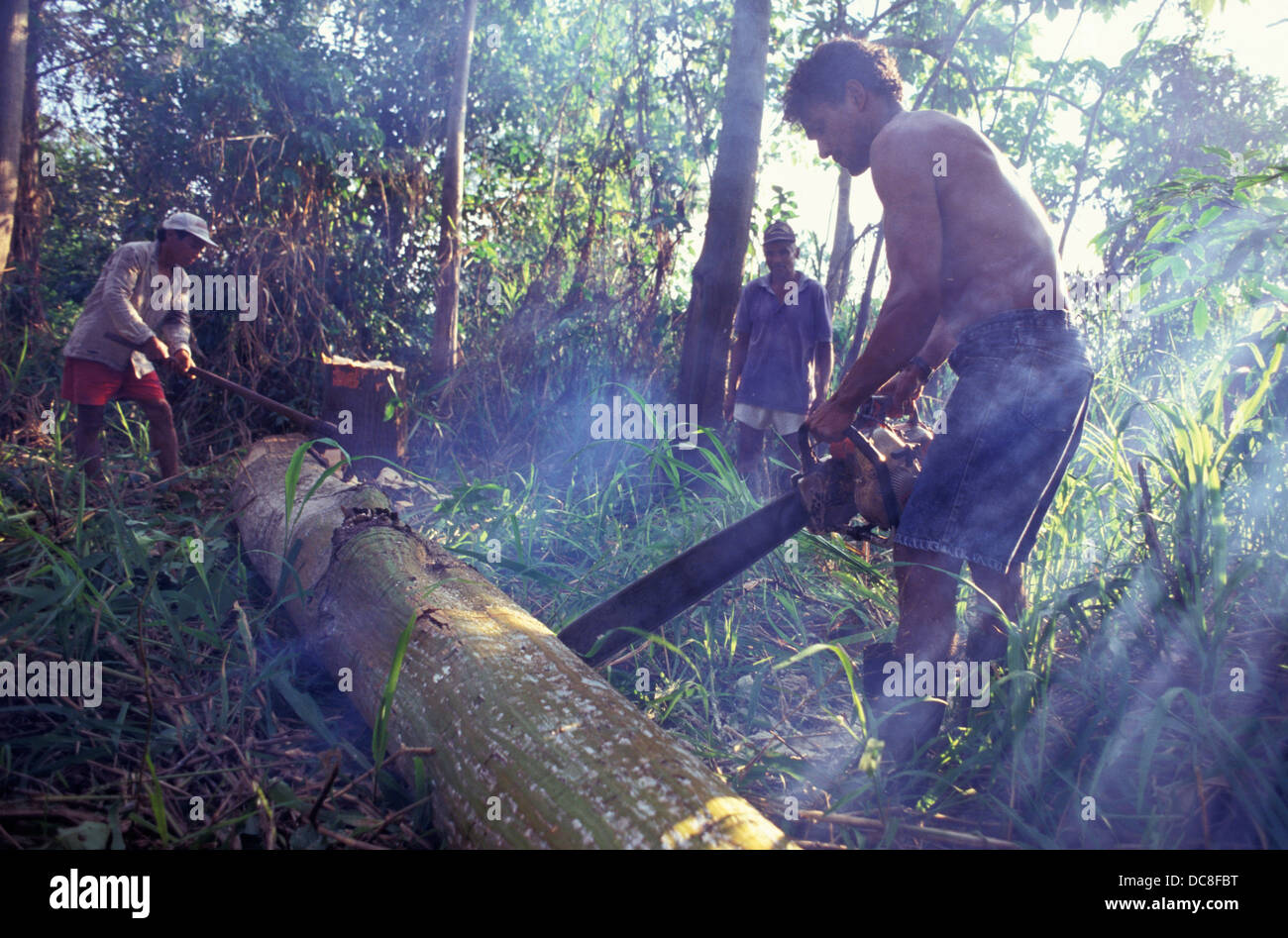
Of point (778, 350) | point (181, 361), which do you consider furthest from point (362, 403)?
point (778, 350)

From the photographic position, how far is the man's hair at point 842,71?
212 cm

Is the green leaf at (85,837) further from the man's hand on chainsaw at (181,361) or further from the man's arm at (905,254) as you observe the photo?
the man's hand on chainsaw at (181,361)

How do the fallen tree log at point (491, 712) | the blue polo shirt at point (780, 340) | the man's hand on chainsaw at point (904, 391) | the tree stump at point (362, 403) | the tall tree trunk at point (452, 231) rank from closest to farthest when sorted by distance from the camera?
the fallen tree log at point (491, 712) → the man's hand on chainsaw at point (904, 391) → the tree stump at point (362, 403) → the blue polo shirt at point (780, 340) → the tall tree trunk at point (452, 231)

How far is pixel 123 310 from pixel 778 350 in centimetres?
380

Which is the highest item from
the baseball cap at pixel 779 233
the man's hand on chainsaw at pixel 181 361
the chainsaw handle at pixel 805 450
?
the baseball cap at pixel 779 233

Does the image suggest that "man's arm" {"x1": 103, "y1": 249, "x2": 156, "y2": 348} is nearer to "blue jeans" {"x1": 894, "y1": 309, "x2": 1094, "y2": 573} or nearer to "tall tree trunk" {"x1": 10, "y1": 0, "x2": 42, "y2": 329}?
"tall tree trunk" {"x1": 10, "y1": 0, "x2": 42, "y2": 329}

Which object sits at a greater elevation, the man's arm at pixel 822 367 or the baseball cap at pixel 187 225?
the baseball cap at pixel 187 225

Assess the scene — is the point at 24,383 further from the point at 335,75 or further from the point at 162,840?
the point at 162,840

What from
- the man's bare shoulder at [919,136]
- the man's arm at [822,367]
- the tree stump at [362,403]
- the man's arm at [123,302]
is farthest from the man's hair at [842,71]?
the man's arm at [123,302]

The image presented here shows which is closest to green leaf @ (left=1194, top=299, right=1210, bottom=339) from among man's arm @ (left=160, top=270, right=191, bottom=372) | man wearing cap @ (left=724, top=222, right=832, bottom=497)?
man wearing cap @ (left=724, top=222, right=832, bottom=497)

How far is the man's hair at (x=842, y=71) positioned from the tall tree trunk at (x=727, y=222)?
1919mm

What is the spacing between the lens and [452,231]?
18.4 ft

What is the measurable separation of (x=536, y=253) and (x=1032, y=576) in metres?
5.05

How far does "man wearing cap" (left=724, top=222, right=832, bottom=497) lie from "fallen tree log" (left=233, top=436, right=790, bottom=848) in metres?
2.76
